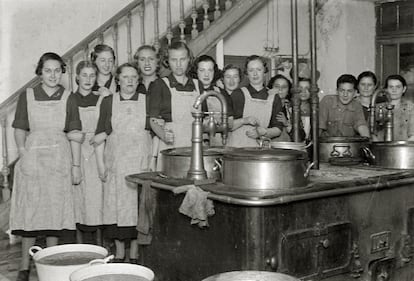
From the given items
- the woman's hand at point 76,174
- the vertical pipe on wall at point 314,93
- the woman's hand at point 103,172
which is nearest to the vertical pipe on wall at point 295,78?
the vertical pipe on wall at point 314,93

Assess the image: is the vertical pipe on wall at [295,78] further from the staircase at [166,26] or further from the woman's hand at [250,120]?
the staircase at [166,26]

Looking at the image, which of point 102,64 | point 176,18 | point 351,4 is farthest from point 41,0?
point 351,4

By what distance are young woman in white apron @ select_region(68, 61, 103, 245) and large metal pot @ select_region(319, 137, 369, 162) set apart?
1556 mm

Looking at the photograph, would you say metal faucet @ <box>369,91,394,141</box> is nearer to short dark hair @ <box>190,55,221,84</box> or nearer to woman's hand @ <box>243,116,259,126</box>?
woman's hand @ <box>243,116,259,126</box>

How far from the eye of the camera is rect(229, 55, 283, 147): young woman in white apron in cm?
402

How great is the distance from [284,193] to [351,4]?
223 inches

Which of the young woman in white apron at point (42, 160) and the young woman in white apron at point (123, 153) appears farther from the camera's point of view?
the young woman in white apron at point (123, 153)

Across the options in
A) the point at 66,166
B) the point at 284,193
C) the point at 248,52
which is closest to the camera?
the point at 284,193

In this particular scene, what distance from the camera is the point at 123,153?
385cm

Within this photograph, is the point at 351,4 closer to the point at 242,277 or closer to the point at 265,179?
the point at 265,179

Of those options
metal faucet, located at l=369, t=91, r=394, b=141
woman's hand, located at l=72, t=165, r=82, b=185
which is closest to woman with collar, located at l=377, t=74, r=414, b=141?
metal faucet, located at l=369, t=91, r=394, b=141

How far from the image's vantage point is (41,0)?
5.89 metres

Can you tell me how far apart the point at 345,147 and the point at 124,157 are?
1.42m

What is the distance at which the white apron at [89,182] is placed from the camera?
4.04 metres
